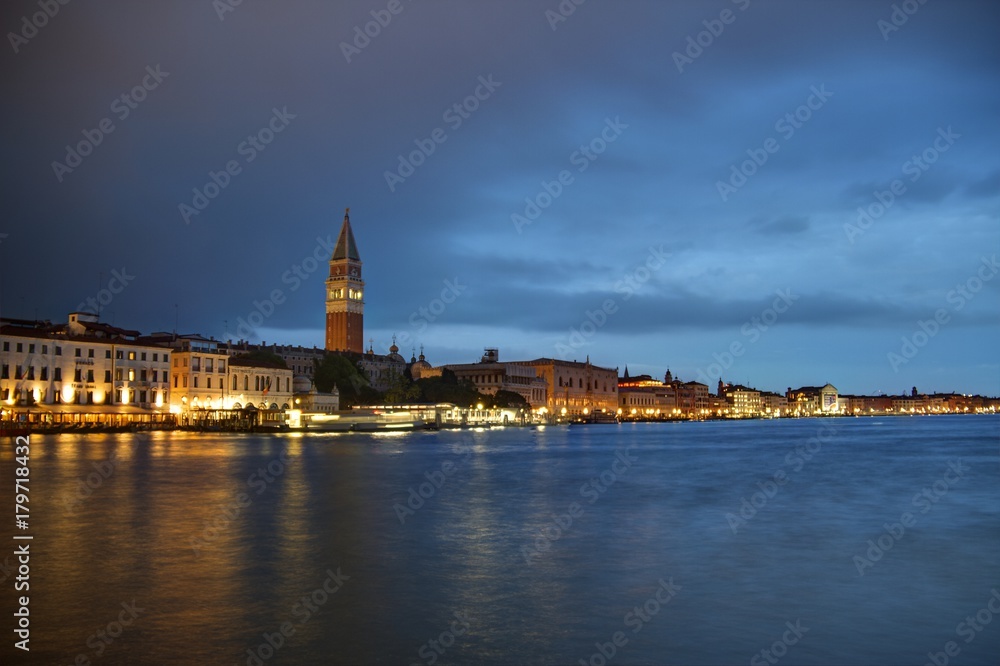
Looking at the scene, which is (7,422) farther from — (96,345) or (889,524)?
(889,524)

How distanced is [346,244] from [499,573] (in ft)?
534

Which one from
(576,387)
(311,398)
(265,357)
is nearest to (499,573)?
(311,398)

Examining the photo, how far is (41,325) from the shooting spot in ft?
264

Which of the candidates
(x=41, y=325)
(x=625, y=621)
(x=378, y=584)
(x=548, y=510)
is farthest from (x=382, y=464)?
(x=41, y=325)

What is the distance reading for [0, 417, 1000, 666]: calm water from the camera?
386 inches

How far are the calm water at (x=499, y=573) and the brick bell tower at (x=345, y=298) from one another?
135447mm

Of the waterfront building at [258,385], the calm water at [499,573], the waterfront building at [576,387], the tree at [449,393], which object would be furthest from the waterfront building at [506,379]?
the calm water at [499,573]

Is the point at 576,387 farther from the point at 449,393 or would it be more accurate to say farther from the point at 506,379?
the point at 449,393

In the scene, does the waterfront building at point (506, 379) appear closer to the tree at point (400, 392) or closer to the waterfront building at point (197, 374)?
the tree at point (400, 392)

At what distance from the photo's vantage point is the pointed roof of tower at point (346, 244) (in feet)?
559

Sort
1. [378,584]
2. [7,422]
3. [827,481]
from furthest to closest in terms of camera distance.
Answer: [7,422]
[827,481]
[378,584]

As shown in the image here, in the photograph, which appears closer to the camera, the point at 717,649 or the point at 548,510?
the point at 717,649

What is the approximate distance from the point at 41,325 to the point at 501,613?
82.3 m

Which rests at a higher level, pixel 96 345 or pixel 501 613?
pixel 96 345
